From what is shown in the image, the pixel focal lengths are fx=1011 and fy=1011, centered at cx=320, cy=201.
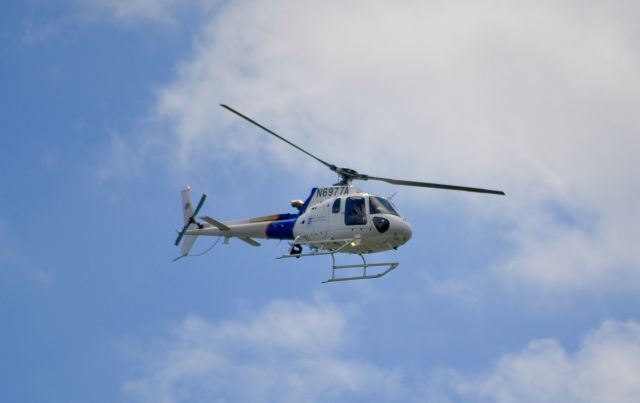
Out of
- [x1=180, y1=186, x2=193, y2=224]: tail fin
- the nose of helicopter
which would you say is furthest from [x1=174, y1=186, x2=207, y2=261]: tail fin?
the nose of helicopter

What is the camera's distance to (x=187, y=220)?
32.7 m

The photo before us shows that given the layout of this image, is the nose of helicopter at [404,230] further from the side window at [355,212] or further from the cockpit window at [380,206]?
the side window at [355,212]

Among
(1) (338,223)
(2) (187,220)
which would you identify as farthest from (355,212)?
(2) (187,220)

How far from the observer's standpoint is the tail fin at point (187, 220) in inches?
1246

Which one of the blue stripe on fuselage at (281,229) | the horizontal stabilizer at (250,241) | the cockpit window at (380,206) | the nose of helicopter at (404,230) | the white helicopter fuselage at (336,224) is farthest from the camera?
the horizontal stabilizer at (250,241)

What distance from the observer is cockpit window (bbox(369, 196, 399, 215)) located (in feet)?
91.1

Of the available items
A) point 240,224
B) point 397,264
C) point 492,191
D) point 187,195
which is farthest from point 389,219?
point 187,195

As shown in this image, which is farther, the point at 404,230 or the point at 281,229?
the point at 281,229

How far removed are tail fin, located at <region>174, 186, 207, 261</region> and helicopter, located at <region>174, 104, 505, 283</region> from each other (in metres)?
0.82

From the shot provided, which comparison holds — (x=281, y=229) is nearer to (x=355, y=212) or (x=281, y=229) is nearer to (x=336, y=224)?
(x=336, y=224)

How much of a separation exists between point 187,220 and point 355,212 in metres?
7.00

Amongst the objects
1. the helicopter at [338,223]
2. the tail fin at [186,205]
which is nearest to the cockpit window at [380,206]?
the helicopter at [338,223]

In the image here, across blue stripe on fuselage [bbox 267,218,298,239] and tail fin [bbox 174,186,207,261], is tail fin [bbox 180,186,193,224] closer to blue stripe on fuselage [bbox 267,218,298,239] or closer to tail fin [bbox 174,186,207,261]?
tail fin [bbox 174,186,207,261]

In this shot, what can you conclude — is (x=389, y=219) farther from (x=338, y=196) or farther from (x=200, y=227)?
(x=200, y=227)
